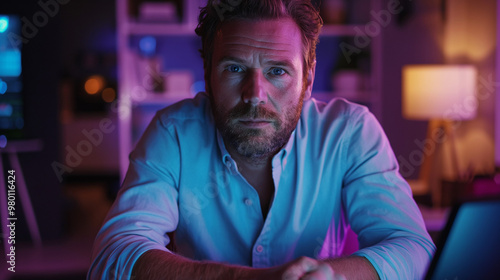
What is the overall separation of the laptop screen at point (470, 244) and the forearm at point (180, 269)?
14.0 inches

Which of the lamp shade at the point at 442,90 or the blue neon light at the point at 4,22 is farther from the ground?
the blue neon light at the point at 4,22

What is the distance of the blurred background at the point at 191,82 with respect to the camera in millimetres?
3604

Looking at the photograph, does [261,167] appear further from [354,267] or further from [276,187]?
[354,267]

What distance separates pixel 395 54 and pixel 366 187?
332cm

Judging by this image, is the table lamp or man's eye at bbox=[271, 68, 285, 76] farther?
the table lamp

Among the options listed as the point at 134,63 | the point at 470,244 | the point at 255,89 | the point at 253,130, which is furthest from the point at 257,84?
the point at 134,63

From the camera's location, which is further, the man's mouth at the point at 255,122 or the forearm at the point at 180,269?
the man's mouth at the point at 255,122

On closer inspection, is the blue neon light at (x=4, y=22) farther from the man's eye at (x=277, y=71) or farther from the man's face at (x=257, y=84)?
the man's eye at (x=277, y=71)

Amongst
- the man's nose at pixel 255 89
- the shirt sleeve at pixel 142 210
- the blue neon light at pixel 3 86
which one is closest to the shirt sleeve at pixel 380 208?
the man's nose at pixel 255 89

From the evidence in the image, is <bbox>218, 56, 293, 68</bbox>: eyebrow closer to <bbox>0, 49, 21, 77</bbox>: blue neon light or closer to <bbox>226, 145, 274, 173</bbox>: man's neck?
<bbox>226, 145, 274, 173</bbox>: man's neck

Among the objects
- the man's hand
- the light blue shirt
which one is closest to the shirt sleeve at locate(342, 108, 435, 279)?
the light blue shirt

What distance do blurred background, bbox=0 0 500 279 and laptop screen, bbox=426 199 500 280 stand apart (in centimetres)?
283

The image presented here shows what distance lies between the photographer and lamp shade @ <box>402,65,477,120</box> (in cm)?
330

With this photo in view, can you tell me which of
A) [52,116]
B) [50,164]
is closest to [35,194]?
[50,164]
